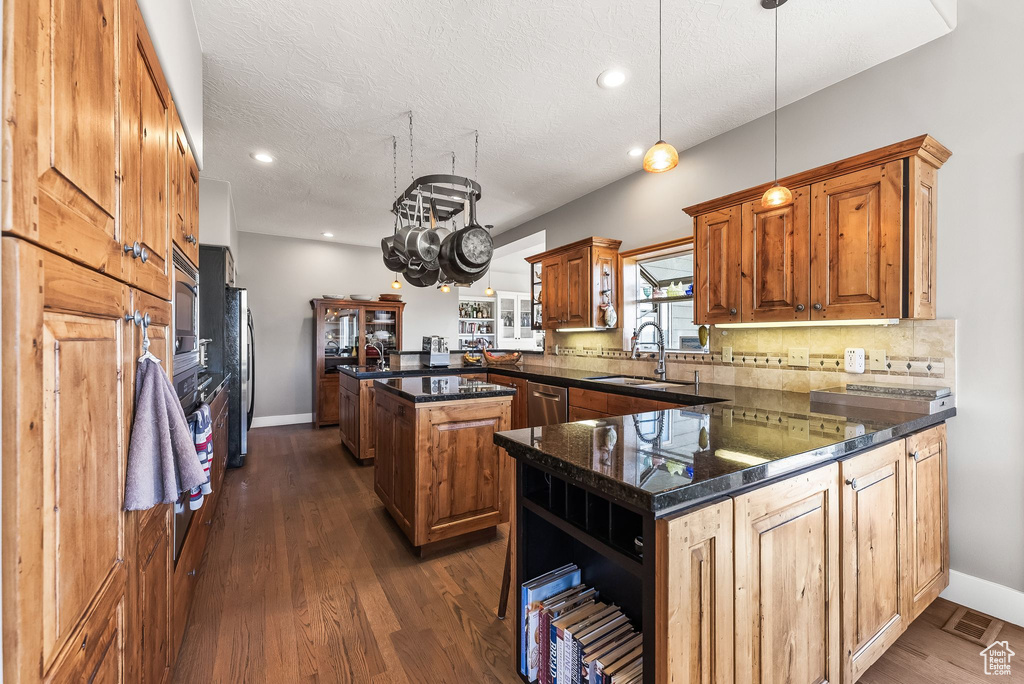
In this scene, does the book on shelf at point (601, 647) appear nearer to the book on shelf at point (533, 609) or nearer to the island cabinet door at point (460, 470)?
the book on shelf at point (533, 609)

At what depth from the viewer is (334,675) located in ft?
5.32

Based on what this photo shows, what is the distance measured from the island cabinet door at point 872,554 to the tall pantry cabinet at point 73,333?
183 cm

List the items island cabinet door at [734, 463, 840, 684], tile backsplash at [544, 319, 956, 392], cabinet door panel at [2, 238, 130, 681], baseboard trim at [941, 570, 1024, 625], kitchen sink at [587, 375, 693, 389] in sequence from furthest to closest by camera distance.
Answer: kitchen sink at [587, 375, 693, 389] < tile backsplash at [544, 319, 956, 392] < baseboard trim at [941, 570, 1024, 625] < island cabinet door at [734, 463, 840, 684] < cabinet door panel at [2, 238, 130, 681]

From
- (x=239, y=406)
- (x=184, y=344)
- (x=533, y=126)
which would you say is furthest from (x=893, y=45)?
(x=239, y=406)

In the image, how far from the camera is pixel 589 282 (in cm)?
407

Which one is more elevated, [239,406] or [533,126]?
[533,126]

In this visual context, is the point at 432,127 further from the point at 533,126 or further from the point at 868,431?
the point at 868,431

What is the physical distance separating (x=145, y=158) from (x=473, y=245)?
184 cm

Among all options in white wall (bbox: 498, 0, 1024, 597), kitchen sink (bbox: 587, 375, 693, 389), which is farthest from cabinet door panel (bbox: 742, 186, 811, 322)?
kitchen sink (bbox: 587, 375, 693, 389)

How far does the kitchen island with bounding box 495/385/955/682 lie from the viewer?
3.21 feet

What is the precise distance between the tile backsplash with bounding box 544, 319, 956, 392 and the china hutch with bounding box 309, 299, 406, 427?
381cm

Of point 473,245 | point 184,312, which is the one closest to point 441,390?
point 473,245

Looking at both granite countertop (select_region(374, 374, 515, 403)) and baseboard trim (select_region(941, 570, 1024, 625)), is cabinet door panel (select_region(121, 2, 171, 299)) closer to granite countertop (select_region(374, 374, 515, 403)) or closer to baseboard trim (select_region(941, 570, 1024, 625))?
granite countertop (select_region(374, 374, 515, 403))

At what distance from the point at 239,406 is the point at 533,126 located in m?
3.58
